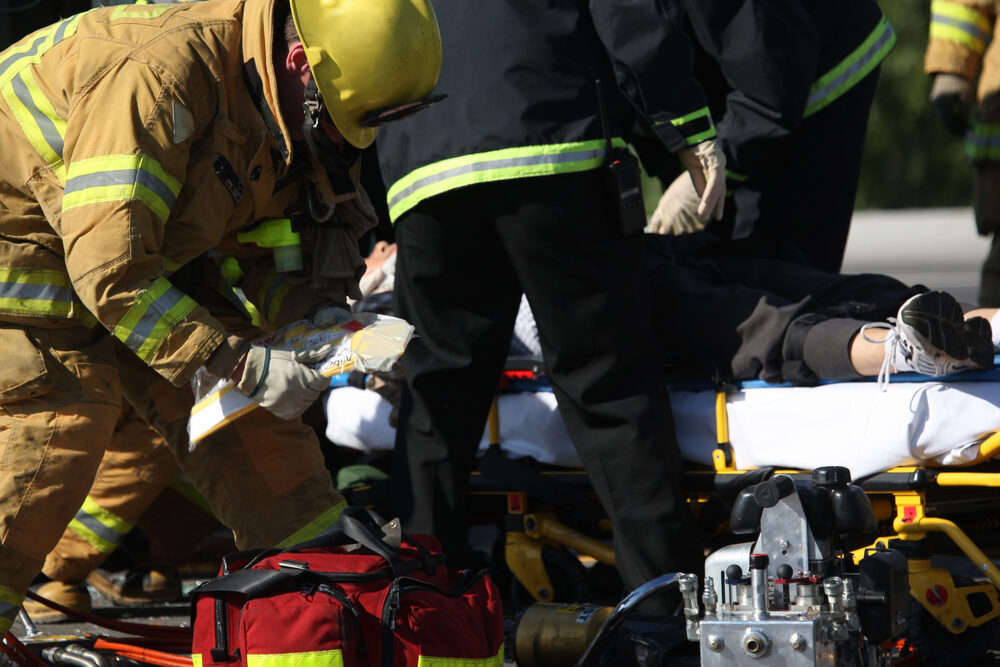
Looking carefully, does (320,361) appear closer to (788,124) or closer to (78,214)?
(78,214)

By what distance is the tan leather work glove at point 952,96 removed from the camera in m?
5.58

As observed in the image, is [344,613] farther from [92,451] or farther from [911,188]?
[911,188]

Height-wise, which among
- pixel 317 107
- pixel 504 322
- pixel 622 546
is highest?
pixel 317 107

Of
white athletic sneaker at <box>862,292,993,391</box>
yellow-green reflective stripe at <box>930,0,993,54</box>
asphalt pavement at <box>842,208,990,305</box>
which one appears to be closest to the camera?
white athletic sneaker at <box>862,292,993,391</box>

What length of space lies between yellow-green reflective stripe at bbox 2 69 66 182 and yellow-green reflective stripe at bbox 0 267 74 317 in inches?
10.1

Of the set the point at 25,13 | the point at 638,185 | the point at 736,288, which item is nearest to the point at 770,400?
the point at 736,288

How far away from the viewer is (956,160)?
71.8 ft

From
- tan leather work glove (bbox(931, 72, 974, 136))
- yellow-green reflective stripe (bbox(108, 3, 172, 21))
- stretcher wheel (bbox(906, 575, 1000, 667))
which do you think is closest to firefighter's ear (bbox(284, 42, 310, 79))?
yellow-green reflective stripe (bbox(108, 3, 172, 21))

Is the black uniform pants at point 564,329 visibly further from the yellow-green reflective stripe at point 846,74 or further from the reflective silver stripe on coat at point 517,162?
the yellow-green reflective stripe at point 846,74

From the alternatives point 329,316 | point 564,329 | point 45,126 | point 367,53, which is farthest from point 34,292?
point 564,329

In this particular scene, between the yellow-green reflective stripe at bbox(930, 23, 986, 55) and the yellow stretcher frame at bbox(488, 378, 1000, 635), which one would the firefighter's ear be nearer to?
the yellow stretcher frame at bbox(488, 378, 1000, 635)

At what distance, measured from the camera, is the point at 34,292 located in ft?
10.0

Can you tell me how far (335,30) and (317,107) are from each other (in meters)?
0.18

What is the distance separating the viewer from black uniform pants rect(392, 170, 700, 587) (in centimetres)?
338
